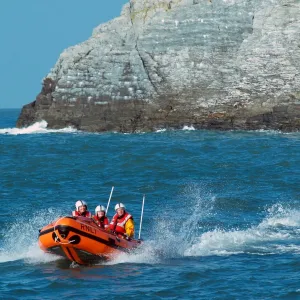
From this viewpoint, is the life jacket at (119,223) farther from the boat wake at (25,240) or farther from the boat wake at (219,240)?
the boat wake at (25,240)

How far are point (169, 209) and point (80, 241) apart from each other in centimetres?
885

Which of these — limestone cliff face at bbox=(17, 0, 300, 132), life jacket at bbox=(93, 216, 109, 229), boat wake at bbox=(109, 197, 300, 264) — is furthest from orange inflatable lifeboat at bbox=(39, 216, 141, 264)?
limestone cliff face at bbox=(17, 0, 300, 132)

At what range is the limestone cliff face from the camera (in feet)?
184

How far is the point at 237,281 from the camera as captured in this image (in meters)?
19.9

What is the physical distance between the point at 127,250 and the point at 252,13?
38.0 metres

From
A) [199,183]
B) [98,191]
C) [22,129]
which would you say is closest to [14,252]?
[98,191]

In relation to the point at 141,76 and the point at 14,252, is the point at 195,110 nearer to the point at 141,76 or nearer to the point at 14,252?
the point at 141,76

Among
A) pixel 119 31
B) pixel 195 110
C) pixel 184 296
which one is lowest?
pixel 184 296

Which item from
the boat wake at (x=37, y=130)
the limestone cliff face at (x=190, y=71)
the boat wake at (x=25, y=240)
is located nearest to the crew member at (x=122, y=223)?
the boat wake at (x=25, y=240)

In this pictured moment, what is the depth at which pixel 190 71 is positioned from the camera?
57438mm

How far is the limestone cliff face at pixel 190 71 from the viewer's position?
184 ft

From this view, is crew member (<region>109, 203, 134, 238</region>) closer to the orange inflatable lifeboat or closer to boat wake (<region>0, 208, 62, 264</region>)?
the orange inflatable lifeboat

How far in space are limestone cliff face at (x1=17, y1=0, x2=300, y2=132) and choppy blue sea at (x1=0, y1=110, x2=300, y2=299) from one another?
273 centimetres

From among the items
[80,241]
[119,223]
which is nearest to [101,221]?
[119,223]
